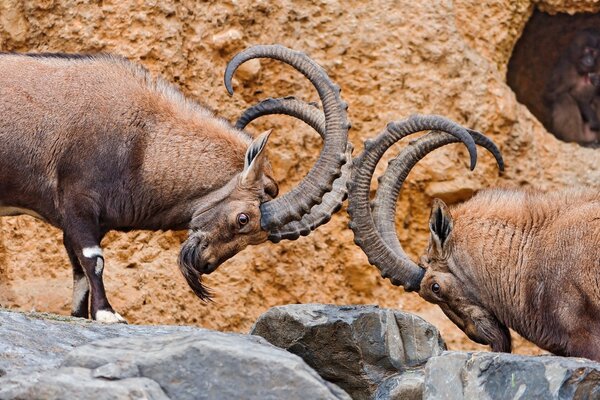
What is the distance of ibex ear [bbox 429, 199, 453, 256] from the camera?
369 inches

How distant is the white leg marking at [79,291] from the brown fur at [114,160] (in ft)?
0.11

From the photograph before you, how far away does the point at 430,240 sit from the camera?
9516 mm

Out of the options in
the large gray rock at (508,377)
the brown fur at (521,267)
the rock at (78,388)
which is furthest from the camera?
the brown fur at (521,267)

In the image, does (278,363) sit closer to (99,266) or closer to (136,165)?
(99,266)

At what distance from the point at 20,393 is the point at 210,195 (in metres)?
3.93

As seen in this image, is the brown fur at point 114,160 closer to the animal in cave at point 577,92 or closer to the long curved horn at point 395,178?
the long curved horn at point 395,178

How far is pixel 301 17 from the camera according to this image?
12641 millimetres

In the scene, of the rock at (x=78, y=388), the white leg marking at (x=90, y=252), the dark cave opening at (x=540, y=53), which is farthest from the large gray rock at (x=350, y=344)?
the dark cave opening at (x=540, y=53)

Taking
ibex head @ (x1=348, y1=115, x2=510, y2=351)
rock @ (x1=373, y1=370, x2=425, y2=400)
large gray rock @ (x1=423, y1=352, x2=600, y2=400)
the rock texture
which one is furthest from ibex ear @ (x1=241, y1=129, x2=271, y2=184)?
the rock texture

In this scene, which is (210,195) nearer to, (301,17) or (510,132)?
(301,17)

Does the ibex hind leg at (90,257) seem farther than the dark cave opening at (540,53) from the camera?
No

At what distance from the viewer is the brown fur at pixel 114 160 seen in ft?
31.1

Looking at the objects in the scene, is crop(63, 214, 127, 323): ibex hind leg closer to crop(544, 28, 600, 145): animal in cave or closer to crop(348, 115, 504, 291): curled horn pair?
crop(348, 115, 504, 291): curled horn pair

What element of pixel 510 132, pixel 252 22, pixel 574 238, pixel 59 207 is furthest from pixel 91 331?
pixel 510 132
